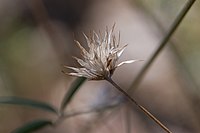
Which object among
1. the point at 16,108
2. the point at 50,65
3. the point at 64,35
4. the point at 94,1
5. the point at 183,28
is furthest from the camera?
the point at 94,1

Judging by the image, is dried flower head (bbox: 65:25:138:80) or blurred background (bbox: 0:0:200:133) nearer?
dried flower head (bbox: 65:25:138:80)

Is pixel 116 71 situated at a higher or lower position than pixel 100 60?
lower

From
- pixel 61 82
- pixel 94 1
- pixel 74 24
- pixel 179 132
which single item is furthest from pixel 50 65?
pixel 179 132

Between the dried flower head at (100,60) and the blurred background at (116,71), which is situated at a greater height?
the dried flower head at (100,60)

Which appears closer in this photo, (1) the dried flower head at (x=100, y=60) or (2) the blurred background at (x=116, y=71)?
(1) the dried flower head at (x=100, y=60)

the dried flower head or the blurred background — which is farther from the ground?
the dried flower head

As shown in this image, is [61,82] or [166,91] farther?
[61,82]

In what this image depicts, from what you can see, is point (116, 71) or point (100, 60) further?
point (116, 71)

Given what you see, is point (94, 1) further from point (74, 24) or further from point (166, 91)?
point (166, 91)
